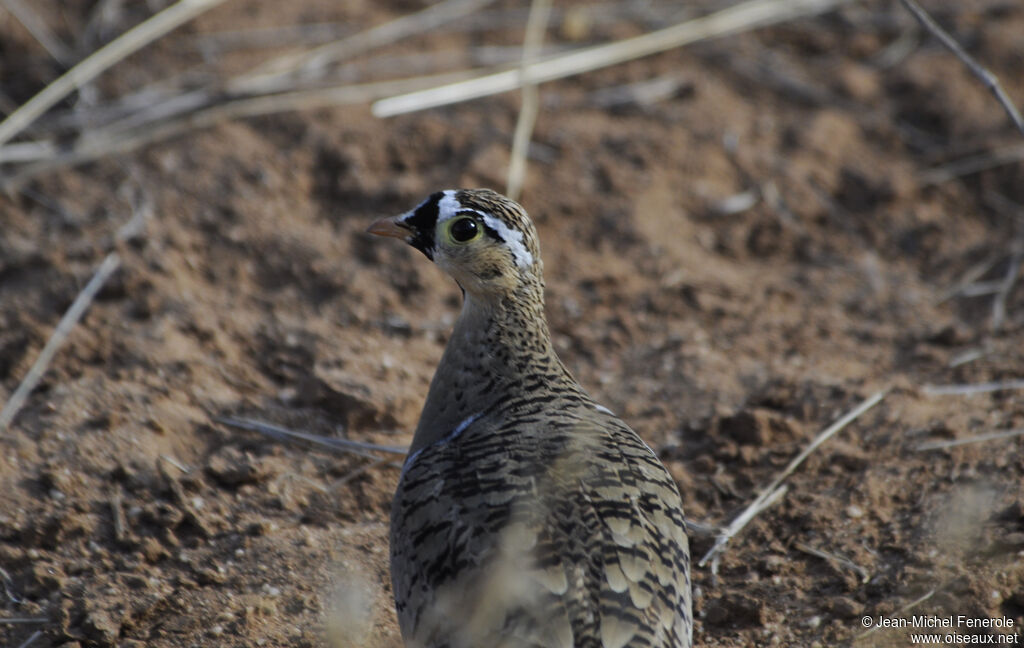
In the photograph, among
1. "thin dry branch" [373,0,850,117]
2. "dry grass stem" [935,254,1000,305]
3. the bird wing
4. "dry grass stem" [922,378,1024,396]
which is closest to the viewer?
the bird wing

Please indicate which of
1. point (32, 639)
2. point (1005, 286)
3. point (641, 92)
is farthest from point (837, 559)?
point (641, 92)

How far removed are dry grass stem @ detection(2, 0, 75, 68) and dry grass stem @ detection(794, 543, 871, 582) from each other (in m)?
5.17

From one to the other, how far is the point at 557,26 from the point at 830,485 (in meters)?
4.38

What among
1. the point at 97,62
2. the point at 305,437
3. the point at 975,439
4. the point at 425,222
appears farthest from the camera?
the point at 97,62

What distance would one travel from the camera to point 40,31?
22.5 feet

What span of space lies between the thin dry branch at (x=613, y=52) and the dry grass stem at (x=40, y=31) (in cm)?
194

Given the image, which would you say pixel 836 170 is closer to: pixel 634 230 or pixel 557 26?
pixel 634 230

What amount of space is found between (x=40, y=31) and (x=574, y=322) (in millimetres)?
3942

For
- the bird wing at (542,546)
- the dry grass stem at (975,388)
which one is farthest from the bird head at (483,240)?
the dry grass stem at (975,388)

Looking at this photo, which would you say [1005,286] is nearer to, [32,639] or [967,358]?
[967,358]

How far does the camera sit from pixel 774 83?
7461 millimetres

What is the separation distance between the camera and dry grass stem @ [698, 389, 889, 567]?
4062 mm

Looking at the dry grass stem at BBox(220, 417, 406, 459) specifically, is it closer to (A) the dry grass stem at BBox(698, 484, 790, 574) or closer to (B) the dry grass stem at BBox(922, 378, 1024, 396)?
(A) the dry grass stem at BBox(698, 484, 790, 574)

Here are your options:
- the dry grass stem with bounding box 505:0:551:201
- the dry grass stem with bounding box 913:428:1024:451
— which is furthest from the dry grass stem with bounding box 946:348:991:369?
the dry grass stem with bounding box 505:0:551:201
